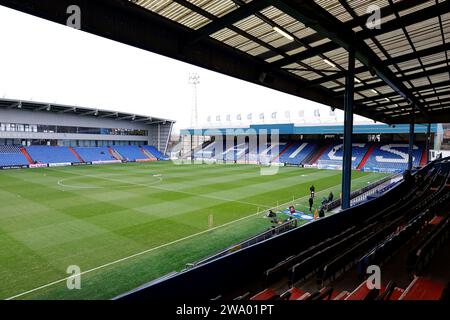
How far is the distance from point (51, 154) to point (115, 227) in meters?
38.9

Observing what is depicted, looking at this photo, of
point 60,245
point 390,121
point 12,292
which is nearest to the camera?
point 12,292

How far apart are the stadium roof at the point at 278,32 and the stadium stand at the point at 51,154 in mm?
44805

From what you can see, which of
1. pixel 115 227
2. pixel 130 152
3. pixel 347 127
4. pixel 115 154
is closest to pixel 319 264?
pixel 347 127

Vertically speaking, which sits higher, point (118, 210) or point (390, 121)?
point (390, 121)

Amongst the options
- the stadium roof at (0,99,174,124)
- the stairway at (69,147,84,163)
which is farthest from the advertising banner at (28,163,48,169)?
the stadium roof at (0,99,174,124)

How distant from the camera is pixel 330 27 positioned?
6.64 metres

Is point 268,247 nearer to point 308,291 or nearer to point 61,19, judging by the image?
point 308,291

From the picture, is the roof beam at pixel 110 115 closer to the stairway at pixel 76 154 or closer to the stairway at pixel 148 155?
the stairway at pixel 76 154

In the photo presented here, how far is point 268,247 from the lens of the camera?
6.03 m

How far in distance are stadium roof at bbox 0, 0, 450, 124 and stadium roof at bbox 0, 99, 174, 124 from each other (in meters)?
44.1

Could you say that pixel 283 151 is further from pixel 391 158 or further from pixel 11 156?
pixel 11 156

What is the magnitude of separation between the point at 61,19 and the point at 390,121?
88.1 ft

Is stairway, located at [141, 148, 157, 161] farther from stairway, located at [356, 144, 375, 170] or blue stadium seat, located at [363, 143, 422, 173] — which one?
blue stadium seat, located at [363, 143, 422, 173]
